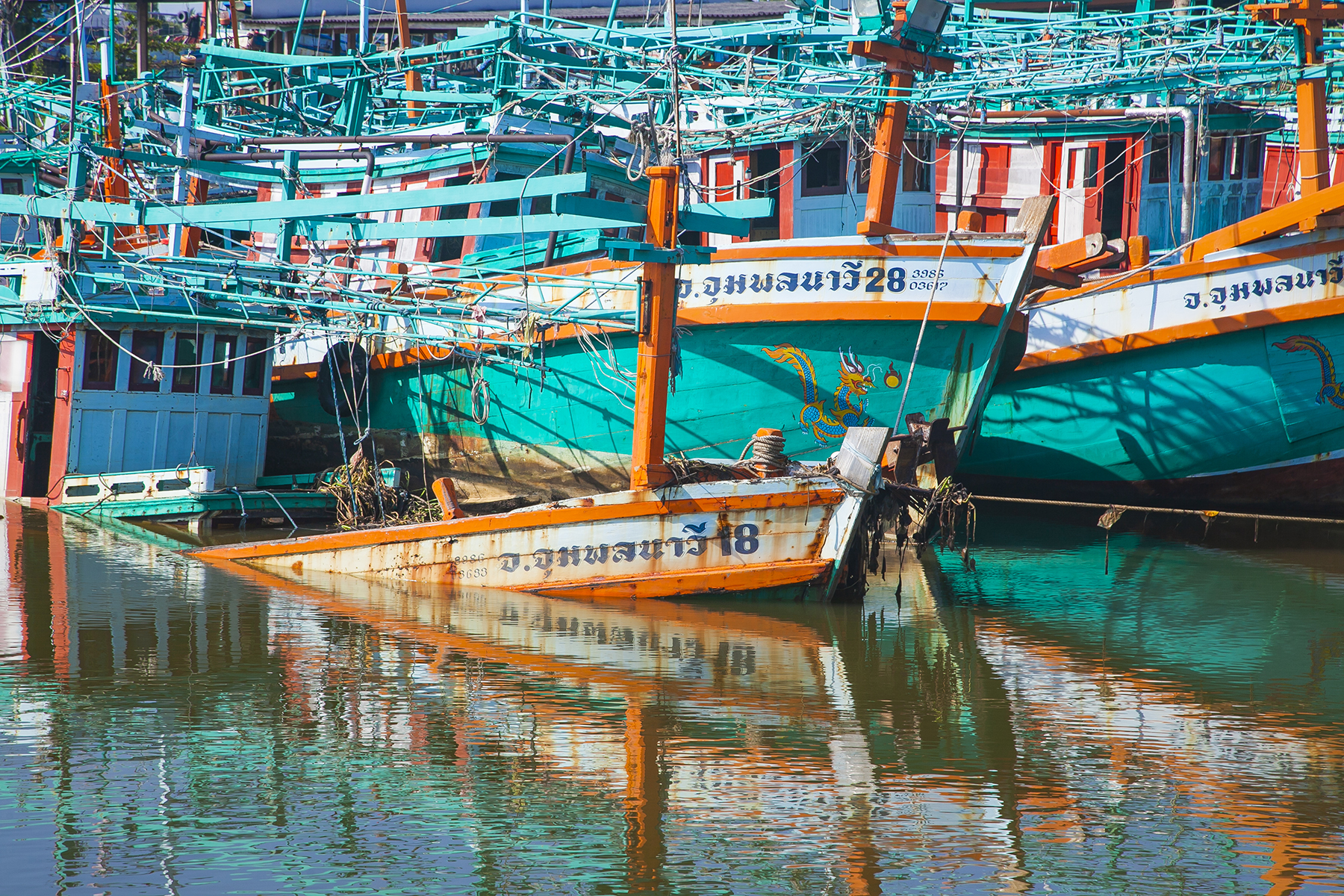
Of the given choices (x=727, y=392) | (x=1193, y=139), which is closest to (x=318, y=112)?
(x=727, y=392)

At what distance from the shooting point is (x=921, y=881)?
4988mm

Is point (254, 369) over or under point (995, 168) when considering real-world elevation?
under

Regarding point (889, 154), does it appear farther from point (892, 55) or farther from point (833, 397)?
point (833, 397)

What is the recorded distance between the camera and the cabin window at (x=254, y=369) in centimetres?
1450

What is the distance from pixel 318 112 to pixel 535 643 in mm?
11693

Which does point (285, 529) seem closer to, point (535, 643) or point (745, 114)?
point (535, 643)

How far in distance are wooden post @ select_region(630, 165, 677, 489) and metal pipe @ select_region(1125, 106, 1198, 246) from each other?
11.5 meters

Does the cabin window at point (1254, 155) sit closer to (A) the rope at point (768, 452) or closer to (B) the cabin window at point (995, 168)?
(B) the cabin window at point (995, 168)

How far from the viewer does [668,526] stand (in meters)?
9.66

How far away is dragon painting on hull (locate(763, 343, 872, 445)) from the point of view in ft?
41.7

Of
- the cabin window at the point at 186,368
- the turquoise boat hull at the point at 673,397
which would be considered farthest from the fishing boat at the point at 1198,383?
the cabin window at the point at 186,368

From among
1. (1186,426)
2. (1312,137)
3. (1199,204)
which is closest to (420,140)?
(1186,426)

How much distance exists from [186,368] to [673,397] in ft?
18.4

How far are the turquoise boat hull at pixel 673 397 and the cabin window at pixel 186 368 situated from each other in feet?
6.42
